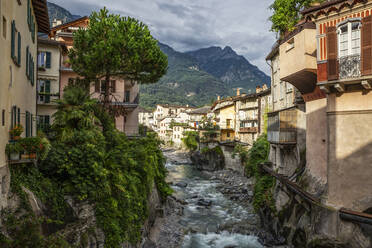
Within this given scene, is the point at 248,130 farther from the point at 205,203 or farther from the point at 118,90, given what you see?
the point at 118,90

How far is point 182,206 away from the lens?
96.0 ft

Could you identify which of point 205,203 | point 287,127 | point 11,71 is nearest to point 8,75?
point 11,71

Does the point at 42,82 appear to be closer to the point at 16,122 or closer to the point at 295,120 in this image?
the point at 16,122

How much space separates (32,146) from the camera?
33.2ft

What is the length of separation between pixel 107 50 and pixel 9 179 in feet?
43.7

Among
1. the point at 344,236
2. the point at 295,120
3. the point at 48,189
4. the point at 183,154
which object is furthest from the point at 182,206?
the point at 183,154

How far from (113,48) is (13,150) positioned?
12892 mm

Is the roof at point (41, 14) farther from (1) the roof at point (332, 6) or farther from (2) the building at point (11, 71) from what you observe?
(1) the roof at point (332, 6)

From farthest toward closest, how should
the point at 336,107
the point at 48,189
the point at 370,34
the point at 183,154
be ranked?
the point at 183,154, the point at 336,107, the point at 370,34, the point at 48,189

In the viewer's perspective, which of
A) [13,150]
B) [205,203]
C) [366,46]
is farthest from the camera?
[205,203]

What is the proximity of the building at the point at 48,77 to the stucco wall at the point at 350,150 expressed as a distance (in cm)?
2507

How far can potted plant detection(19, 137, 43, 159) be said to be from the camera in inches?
395

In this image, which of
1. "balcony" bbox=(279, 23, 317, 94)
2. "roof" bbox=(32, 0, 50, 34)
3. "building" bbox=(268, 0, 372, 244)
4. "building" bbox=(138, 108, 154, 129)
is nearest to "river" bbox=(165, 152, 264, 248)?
"building" bbox=(268, 0, 372, 244)

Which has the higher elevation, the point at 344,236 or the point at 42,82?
the point at 42,82
